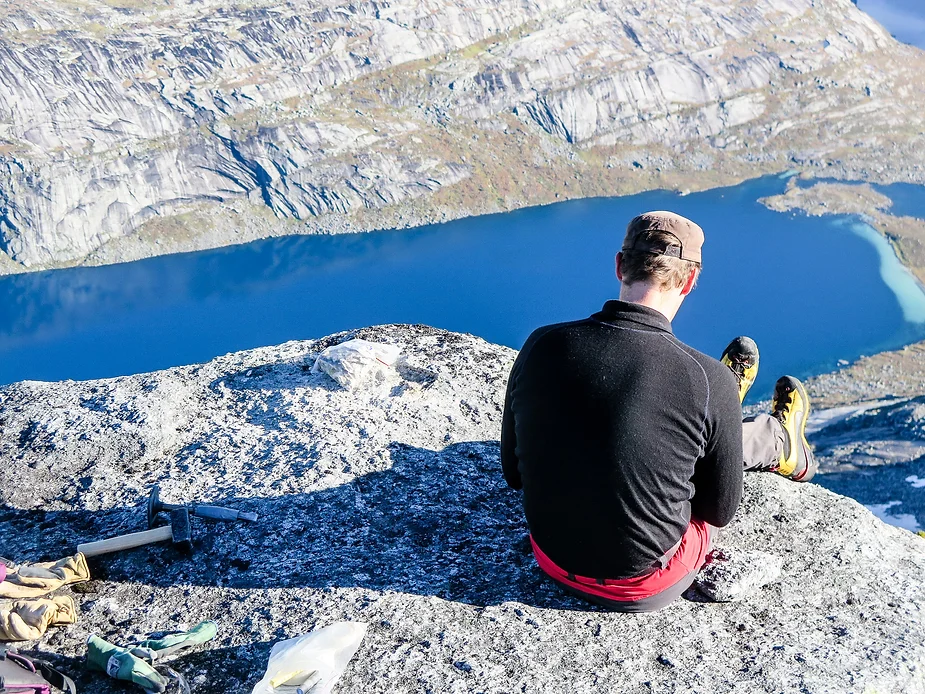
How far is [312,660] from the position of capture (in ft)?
12.2

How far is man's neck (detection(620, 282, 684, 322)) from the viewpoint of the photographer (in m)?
3.50

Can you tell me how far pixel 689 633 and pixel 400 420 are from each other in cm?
333

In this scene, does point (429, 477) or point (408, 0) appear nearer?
point (429, 477)

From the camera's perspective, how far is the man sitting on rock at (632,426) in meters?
3.32

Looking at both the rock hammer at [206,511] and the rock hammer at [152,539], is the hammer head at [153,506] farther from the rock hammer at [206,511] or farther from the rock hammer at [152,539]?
A: the rock hammer at [152,539]

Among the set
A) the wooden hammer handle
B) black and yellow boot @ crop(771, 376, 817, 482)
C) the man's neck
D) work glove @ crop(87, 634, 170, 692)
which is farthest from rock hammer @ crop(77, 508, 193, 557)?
black and yellow boot @ crop(771, 376, 817, 482)

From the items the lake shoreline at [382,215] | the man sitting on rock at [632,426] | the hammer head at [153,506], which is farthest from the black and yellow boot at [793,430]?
the lake shoreline at [382,215]

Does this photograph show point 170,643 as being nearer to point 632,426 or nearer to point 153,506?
point 153,506

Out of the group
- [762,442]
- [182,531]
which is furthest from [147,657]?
[762,442]

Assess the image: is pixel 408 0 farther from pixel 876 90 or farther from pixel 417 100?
pixel 876 90

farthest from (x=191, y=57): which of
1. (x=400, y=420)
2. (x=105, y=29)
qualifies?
(x=400, y=420)

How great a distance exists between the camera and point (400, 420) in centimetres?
656

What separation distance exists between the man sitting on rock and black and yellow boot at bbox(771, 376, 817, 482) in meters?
2.08

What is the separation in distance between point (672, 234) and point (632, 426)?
3.28 ft
